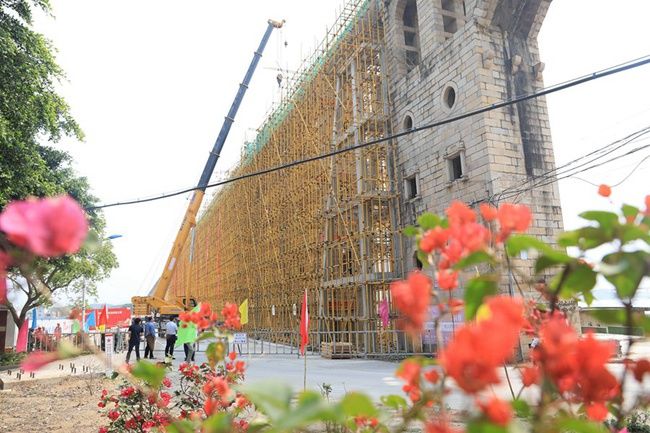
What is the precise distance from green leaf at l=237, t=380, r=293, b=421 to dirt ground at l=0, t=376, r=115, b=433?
5.69 metres

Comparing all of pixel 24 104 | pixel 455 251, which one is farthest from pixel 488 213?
pixel 24 104

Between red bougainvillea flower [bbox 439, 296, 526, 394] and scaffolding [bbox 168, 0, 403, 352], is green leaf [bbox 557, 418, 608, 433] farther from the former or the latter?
scaffolding [bbox 168, 0, 403, 352]

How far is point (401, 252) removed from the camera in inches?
580

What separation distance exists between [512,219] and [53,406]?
9464 mm

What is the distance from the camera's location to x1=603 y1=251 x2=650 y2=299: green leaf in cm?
104

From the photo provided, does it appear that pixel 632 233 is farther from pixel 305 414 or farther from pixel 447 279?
pixel 305 414

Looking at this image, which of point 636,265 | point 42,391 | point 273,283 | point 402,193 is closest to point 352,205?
point 402,193

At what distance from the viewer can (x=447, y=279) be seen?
1278 millimetres

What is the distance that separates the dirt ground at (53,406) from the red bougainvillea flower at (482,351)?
6046mm

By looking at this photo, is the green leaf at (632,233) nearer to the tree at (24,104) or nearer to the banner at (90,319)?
the tree at (24,104)

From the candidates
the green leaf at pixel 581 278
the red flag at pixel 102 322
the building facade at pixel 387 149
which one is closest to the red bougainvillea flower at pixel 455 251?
the green leaf at pixel 581 278

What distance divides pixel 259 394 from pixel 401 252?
1421 cm

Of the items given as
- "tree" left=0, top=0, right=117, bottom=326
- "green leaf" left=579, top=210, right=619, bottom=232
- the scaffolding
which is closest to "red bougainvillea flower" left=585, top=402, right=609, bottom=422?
"green leaf" left=579, top=210, right=619, bottom=232

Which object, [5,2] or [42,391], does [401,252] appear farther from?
[5,2]
